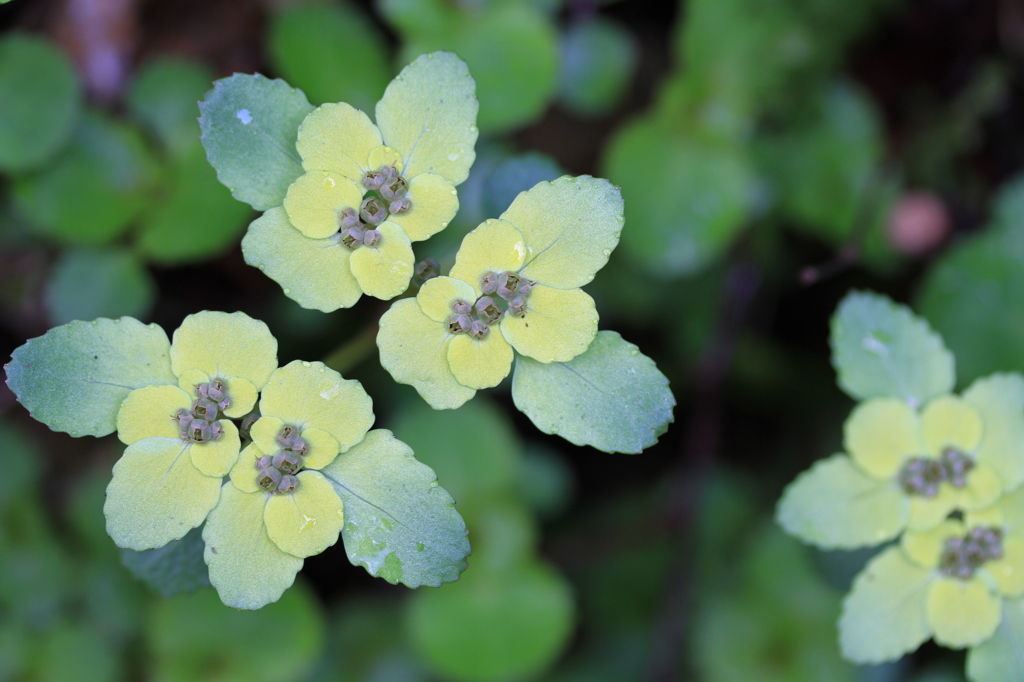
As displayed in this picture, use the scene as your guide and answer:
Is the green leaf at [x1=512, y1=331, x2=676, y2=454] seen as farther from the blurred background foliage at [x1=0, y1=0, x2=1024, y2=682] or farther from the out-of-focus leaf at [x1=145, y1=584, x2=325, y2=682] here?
the out-of-focus leaf at [x1=145, y1=584, x2=325, y2=682]

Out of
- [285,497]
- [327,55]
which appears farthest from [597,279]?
[285,497]

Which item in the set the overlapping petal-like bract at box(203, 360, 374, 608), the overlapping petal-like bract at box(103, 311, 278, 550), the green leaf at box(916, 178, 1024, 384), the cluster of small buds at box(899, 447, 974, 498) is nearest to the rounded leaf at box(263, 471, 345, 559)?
the overlapping petal-like bract at box(203, 360, 374, 608)

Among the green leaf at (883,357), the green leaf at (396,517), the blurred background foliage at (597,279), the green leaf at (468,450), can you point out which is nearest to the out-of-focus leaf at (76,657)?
the blurred background foliage at (597,279)

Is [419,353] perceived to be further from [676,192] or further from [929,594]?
[676,192]

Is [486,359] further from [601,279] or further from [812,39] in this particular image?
[812,39]

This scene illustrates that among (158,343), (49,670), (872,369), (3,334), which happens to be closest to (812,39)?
(872,369)

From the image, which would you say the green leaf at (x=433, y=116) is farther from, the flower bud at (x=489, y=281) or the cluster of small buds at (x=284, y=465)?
the cluster of small buds at (x=284, y=465)
